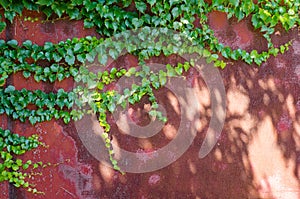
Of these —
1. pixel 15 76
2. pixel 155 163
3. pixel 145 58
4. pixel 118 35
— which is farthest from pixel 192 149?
pixel 15 76

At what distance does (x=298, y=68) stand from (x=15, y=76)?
7.48 feet

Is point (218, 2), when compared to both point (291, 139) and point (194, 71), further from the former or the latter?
point (291, 139)

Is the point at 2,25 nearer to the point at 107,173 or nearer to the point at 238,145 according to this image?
the point at 107,173

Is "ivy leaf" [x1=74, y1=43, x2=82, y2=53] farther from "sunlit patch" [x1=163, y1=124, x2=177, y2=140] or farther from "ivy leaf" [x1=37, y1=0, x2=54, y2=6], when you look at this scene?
"sunlit patch" [x1=163, y1=124, x2=177, y2=140]

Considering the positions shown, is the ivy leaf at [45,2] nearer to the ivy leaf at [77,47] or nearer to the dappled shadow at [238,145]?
the ivy leaf at [77,47]

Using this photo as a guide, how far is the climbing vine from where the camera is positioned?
304 cm

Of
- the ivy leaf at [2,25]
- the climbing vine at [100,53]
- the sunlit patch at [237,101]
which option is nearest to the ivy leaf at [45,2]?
the climbing vine at [100,53]

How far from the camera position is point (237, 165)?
11.0 ft

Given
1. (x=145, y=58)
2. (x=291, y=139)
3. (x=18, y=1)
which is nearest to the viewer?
(x=18, y=1)

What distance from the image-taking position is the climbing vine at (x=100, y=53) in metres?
3.04

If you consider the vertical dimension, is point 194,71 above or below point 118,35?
below

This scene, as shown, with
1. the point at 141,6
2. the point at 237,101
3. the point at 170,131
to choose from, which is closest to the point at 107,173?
the point at 170,131

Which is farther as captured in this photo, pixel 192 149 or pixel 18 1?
pixel 192 149

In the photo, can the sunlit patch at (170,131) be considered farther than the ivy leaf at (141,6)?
Yes
